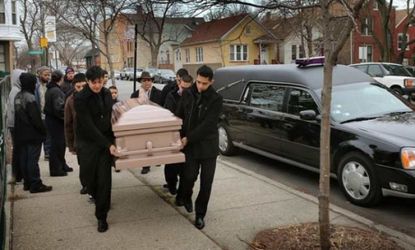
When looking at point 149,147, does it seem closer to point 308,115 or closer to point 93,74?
point 93,74

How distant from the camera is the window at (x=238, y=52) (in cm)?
5892

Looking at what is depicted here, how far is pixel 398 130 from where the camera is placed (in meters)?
6.37

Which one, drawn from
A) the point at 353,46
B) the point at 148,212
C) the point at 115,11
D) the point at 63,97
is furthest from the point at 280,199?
the point at 353,46

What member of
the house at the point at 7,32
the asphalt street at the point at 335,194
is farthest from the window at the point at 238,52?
the asphalt street at the point at 335,194

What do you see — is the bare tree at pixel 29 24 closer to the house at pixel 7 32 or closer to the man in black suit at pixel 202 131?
the house at pixel 7 32

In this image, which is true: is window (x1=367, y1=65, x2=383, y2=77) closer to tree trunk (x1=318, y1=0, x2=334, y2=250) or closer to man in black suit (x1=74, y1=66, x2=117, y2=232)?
tree trunk (x1=318, y1=0, x2=334, y2=250)

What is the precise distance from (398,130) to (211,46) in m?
54.6

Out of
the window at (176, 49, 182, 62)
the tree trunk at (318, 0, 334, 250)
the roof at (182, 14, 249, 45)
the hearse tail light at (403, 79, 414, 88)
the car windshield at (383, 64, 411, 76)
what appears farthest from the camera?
the window at (176, 49, 182, 62)

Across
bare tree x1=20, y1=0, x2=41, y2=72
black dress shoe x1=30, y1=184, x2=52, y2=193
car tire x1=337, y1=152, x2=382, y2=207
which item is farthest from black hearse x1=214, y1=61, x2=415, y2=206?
bare tree x1=20, y1=0, x2=41, y2=72

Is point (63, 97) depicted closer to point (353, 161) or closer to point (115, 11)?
point (353, 161)

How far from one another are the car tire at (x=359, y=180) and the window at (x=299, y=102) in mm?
1173

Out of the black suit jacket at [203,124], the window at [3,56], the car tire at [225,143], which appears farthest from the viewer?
the window at [3,56]

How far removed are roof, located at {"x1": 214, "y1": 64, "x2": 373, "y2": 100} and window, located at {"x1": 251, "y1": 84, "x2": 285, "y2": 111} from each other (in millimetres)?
128

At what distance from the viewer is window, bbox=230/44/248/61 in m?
58.9
